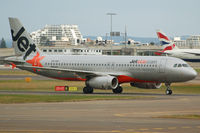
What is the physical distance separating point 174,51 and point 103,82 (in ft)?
316

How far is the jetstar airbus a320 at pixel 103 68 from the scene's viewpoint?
176 feet

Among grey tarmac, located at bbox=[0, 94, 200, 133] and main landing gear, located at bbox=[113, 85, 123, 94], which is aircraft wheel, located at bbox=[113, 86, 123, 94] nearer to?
main landing gear, located at bbox=[113, 85, 123, 94]

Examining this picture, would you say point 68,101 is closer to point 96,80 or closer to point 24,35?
point 96,80

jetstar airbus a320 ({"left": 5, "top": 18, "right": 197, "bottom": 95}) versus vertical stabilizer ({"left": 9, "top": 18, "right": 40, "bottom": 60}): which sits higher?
vertical stabilizer ({"left": 9, "top": 18, "right": 40, "bottom": 60})

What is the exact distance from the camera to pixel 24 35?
62344mm

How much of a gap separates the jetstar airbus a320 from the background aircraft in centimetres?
8354

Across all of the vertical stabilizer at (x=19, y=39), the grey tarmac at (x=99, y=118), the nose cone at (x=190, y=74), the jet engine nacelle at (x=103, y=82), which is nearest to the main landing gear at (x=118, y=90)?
the jet engine nacelle at (x=103, y=82)

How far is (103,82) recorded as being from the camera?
53.9 metres

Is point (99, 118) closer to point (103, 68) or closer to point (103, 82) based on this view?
point (103, 82)

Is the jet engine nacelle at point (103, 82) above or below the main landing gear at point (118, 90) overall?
above

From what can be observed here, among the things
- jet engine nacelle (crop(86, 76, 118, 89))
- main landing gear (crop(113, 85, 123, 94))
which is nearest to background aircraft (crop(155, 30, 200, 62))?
main landing gear (crop(113, 85, 123, 94))

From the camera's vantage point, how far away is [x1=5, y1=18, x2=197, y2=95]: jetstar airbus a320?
5369cm

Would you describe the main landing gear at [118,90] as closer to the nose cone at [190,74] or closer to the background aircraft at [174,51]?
the nose cone at [190,74]

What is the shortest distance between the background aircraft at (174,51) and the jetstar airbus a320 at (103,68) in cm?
8354
